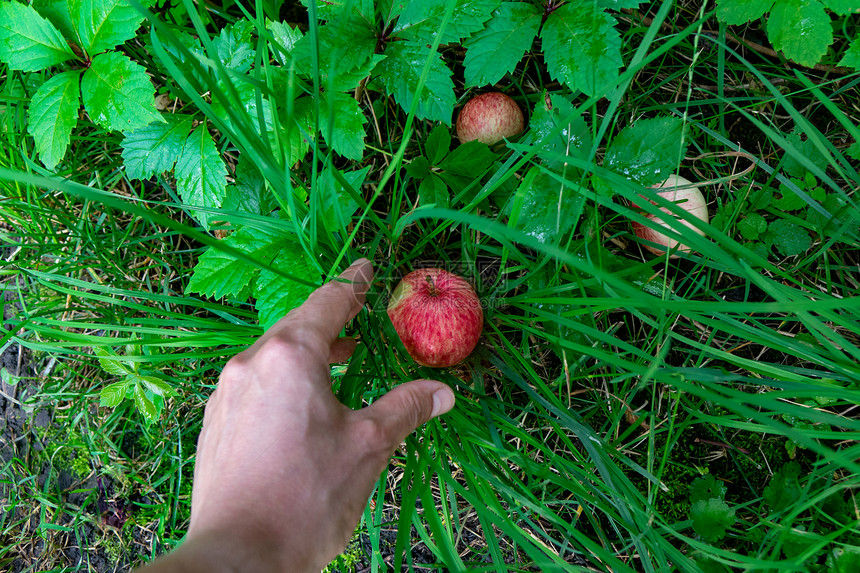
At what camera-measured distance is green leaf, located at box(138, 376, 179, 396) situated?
5.75ft

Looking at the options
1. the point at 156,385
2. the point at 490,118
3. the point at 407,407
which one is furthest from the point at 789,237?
the point at 156,385

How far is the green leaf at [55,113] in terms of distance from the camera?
153 cm

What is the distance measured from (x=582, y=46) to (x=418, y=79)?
20.1 inches

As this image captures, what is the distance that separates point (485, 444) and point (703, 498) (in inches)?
34.1

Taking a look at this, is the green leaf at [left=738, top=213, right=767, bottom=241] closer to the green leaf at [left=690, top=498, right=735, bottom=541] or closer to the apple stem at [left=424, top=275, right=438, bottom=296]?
the green leaf at [left=690, top=498, right=735, bottom=541]

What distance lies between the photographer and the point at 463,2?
1553mm

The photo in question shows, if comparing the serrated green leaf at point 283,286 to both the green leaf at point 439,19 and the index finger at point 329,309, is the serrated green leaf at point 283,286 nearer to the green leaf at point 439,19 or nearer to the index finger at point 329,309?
the index finger at point 329,309

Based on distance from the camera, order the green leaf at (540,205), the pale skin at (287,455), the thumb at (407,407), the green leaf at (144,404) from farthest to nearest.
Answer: the green leaf at (144,404)
the green leaf at (540,205)
the thumb at (407,407)
the pale skin at (287,455)

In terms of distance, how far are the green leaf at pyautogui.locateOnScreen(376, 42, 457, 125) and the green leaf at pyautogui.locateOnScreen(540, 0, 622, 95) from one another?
13.3 inches

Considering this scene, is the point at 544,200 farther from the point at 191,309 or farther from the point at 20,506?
the point at 20,506

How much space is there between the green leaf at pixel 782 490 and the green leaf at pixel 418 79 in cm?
155

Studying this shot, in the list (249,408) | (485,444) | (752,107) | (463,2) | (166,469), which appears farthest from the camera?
(166,469)

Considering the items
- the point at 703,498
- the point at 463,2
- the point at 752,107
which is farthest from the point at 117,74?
the point at 703,498

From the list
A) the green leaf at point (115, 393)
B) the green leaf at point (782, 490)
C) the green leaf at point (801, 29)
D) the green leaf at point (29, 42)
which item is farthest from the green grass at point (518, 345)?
the green leaf at point (29, 42)
